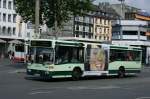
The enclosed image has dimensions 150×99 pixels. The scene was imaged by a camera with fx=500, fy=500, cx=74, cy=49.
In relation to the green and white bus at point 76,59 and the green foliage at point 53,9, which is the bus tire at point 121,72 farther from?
the green foliage at point 53,9

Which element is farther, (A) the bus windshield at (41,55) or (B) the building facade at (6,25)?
(B) the building facade at (6,25)

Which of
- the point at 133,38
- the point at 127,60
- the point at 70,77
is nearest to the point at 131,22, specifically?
the point at 133,38

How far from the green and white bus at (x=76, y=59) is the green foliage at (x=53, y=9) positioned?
15779mm

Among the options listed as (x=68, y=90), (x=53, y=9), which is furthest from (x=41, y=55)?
(x=53, y=9)

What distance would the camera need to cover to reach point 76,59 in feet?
97.1

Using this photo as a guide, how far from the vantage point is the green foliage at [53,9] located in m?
49.9

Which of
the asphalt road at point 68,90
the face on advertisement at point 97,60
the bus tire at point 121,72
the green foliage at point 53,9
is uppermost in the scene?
the green foliage at point 53,9

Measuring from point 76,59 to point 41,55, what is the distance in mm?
2570

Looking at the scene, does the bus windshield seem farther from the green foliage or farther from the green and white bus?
the green foliage

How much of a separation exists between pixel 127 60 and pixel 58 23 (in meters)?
17.7

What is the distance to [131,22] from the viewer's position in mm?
89312

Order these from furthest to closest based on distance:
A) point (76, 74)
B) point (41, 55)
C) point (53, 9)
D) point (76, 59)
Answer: point (53, 9)
point (76, 74)
point (76, 59)
point (41, 55)

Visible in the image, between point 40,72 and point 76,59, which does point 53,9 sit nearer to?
point 76,59

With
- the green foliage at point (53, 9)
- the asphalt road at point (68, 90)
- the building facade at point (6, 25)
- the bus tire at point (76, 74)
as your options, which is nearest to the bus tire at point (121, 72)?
the bus tire at point (76, 74)
